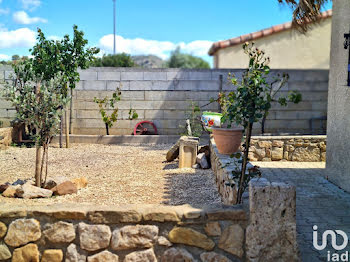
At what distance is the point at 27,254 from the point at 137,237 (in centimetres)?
87

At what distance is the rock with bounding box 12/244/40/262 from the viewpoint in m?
2.78

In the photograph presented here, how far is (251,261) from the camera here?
8.61ft

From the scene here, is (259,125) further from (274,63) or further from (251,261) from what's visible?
(251,261)

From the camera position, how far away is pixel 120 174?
604 centimetres

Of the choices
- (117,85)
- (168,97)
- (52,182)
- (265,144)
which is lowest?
(52,182)

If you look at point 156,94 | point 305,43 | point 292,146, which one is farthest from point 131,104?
point 305,43

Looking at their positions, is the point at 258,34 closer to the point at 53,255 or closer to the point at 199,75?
the point at 199,75

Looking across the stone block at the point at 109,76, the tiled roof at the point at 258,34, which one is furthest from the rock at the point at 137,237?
the tiled roof at the point at 258,34

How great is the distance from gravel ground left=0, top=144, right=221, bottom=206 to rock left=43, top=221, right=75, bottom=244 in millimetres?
1117

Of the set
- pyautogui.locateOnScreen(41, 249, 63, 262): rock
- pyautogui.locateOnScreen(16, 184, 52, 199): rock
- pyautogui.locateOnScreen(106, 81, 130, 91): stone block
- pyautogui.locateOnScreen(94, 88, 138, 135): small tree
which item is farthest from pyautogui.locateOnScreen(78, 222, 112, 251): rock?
pyautogui.locateOnScreen(106, 81, 130, 91): stone block

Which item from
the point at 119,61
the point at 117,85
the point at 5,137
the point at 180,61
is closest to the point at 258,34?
the point at 117,85

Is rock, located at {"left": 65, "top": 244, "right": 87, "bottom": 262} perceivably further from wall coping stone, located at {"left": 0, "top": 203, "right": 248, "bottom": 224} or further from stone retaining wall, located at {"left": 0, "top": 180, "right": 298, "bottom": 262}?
wall coping stone, located at {"left": 0, "top": 203, "right": 248, "bottom": 224}

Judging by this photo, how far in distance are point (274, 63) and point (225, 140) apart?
10.2m

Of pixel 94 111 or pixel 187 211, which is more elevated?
pixel 94 111
